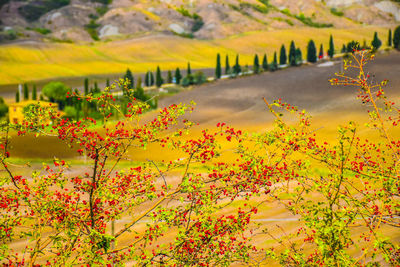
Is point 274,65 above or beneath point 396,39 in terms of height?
beneath

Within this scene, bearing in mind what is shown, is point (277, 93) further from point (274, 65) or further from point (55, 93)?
point (55, 93)

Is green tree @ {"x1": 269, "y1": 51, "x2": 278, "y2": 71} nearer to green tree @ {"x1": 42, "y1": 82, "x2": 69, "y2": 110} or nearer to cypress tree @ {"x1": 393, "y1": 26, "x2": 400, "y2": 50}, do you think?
cypress tree @ {"x1": 393, "y1": 26, "x2": 400, "y2": 50}

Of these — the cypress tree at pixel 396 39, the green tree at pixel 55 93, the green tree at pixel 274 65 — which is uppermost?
the cypress tree at pixel 396 39

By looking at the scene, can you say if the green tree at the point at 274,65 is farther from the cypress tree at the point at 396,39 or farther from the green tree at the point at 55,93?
the green tree at the point at 55,93

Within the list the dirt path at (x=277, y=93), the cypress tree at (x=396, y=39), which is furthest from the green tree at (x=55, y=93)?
the cypress tree at (x=396, y=39)

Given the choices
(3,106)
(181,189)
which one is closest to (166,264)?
(181,189)

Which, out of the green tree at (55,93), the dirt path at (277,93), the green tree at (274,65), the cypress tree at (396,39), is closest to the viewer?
the dirt path at (277,93)

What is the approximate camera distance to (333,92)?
126312 millimetres

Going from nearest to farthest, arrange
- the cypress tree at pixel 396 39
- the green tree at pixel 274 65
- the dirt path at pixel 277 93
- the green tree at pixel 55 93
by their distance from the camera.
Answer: the dirt path at pixel 277 93, the green tree at pixel 55 93, the cypress tree at pixel 396 39, the green tree at pixel 274 65

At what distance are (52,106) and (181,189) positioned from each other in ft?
15.8

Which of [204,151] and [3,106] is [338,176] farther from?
[3,106]

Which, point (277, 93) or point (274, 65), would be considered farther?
point (274, 65)

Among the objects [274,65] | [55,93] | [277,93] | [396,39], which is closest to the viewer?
[277,93]

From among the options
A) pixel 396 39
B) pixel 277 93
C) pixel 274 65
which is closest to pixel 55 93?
pixel 277 93
